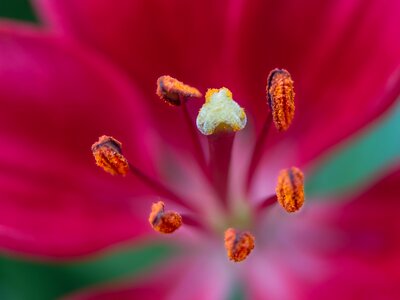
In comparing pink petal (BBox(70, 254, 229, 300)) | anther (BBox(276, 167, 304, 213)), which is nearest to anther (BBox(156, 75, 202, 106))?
anther (BBox(276, 167, 304, 213))

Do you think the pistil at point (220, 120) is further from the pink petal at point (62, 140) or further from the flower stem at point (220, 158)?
the pink petal at point (62, 140)

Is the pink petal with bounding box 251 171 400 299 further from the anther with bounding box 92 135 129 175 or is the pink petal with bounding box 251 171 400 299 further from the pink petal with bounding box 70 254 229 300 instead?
the anther with bounding box 92 135 129 175

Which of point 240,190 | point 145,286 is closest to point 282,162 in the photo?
point 240,190

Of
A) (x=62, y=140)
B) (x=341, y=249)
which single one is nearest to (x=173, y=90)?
(x=62, y=140)

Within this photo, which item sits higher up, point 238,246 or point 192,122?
point 192,122

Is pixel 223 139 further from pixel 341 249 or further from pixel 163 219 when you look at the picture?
pixel 341 249
